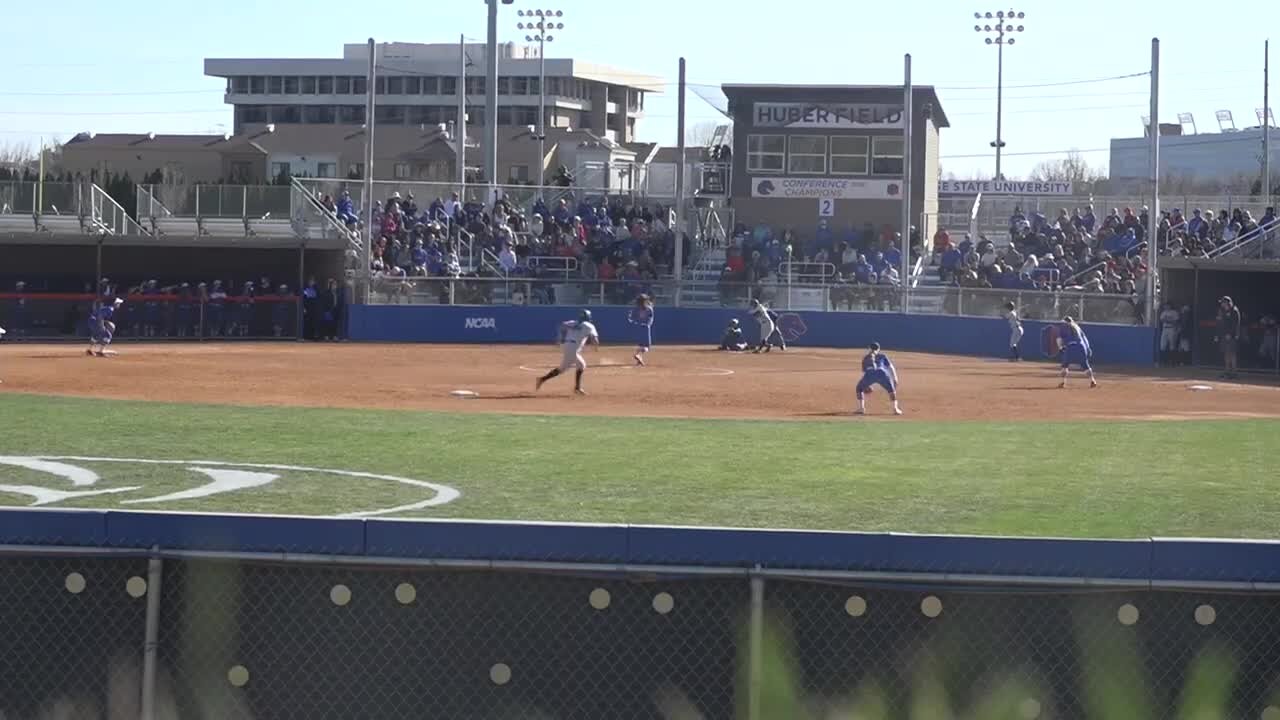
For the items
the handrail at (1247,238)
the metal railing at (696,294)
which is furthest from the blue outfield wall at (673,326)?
the handrail at (1247,238)

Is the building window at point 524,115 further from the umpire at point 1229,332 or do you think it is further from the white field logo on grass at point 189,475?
the white field logo on grass at point 189,475

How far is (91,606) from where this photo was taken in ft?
25.6

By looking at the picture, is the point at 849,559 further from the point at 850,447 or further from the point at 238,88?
the point at 238,88

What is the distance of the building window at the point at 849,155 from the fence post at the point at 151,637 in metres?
51.7

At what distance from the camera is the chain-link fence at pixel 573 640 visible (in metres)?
7.49

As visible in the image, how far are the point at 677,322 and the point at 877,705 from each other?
4555cm

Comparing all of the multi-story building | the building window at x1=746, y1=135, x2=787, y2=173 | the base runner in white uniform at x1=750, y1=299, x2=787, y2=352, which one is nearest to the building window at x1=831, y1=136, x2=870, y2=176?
the building window at x1=746, y1=135, x2=787, y2=173

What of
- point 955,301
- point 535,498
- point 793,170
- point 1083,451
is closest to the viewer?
point 535,498

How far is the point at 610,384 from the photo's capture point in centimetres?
3609

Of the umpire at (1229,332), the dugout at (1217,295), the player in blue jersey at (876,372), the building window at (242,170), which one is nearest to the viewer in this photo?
the player in blue jersey at (876,372)

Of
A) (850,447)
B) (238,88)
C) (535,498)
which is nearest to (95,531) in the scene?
(535,498)

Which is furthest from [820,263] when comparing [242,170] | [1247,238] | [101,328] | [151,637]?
[151,637]

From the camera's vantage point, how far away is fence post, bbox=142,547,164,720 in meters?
7.47

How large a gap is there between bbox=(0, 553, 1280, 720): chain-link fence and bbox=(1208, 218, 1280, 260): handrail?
3871 centimetres
